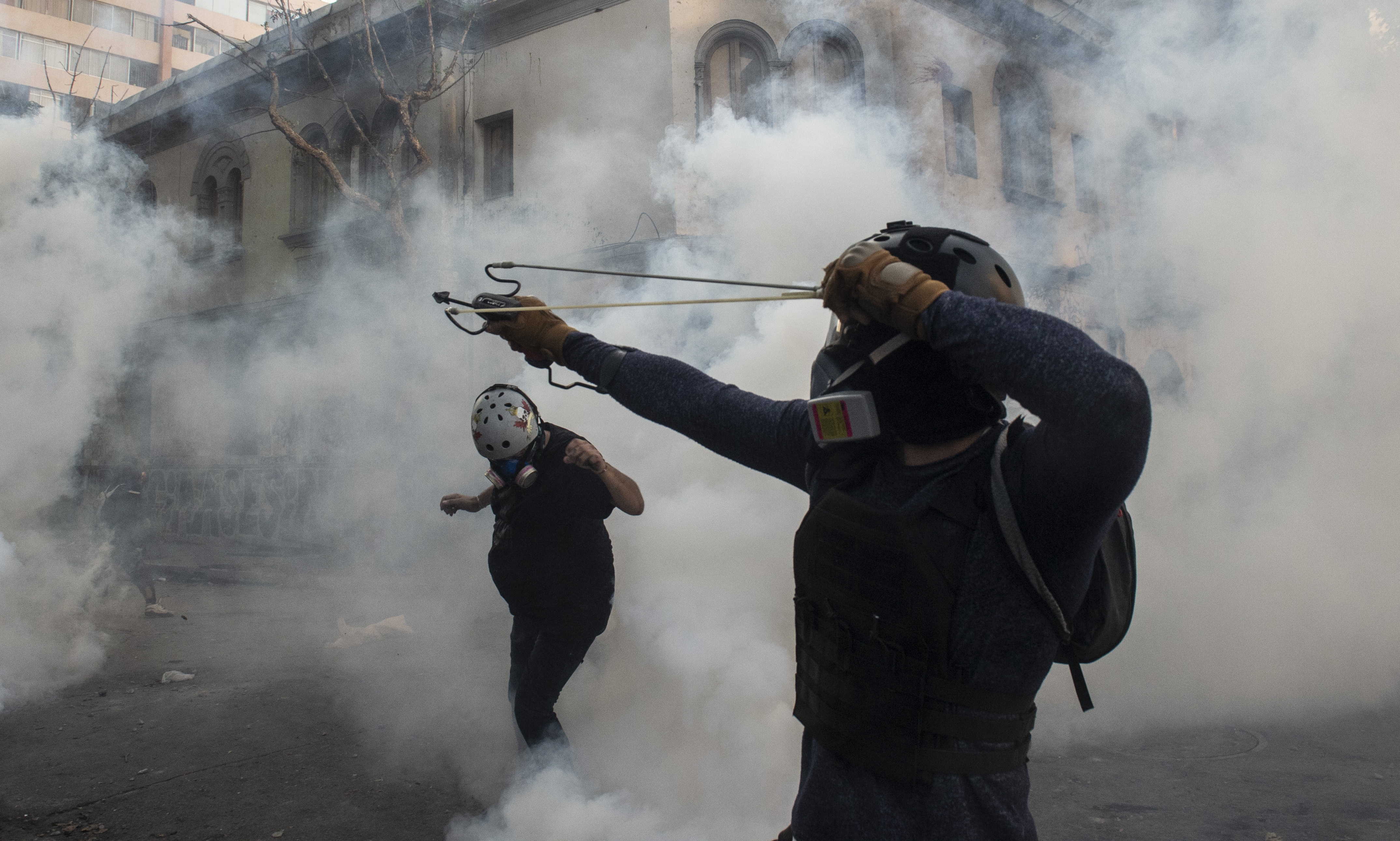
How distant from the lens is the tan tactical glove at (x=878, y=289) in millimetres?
1076

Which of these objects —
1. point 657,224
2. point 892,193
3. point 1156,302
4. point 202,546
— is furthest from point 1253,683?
point 202,546

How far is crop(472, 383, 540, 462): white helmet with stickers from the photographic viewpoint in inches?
123

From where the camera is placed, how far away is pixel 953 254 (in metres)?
1.28

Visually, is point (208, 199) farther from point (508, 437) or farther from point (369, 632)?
point (508, 437)

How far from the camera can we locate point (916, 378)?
123 cm

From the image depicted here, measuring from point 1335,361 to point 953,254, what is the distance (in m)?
7.96

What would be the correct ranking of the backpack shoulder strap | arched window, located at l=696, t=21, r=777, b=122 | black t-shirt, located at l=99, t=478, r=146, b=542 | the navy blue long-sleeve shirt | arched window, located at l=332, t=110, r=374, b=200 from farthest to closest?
arched window, located at l=332, t=110, r=374, b=200, arched window, located at l=696, t=21, r=777, b=122, black t-shirt, located at l=99, t=478, r=146, b=542, the backpack shoulder strap, the navy blue long-sleeve shirt

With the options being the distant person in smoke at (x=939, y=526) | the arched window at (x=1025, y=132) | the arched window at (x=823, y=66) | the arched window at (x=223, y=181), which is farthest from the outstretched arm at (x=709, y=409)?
the arched window at (x=223, y=181)

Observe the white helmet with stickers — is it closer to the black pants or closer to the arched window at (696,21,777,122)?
the black pants

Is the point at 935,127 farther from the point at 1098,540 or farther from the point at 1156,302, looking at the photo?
the point at 1098,540

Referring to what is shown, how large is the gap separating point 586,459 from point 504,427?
326mm

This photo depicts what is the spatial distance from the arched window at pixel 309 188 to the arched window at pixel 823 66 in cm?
668

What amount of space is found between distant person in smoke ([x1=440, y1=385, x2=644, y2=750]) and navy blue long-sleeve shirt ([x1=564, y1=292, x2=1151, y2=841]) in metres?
1.85

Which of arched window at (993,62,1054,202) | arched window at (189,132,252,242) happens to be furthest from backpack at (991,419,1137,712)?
arched window at (189,132,252,242)
